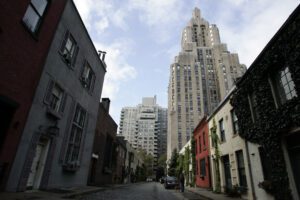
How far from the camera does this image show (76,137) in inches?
512

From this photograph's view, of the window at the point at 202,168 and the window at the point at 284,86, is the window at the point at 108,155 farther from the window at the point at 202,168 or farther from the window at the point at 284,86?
the window at the point at 284,86

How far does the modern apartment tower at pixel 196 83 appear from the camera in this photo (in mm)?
90562

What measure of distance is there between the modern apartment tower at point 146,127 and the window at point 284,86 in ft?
424

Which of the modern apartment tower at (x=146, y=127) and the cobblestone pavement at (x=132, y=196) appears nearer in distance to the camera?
the cobblestone pavement at (x=132, y=196)

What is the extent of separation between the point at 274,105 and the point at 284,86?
1007mm

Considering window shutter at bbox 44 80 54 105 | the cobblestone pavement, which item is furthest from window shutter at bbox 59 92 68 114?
the cobblestone pavement

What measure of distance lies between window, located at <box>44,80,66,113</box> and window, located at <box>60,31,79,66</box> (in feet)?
5.93

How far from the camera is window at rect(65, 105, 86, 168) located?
12.0m

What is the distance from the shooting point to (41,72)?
28.9 feet

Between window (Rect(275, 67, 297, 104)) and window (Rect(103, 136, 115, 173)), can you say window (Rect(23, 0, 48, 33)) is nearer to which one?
window (Rect(275, 67, 297, 104))

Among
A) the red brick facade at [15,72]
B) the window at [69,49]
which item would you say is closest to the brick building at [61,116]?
the window at [69,49]

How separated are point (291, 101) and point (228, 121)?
23.9 feet

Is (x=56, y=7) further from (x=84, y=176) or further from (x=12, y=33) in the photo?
(x=84, y=176)

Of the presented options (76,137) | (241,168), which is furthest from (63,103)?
(241,168)
